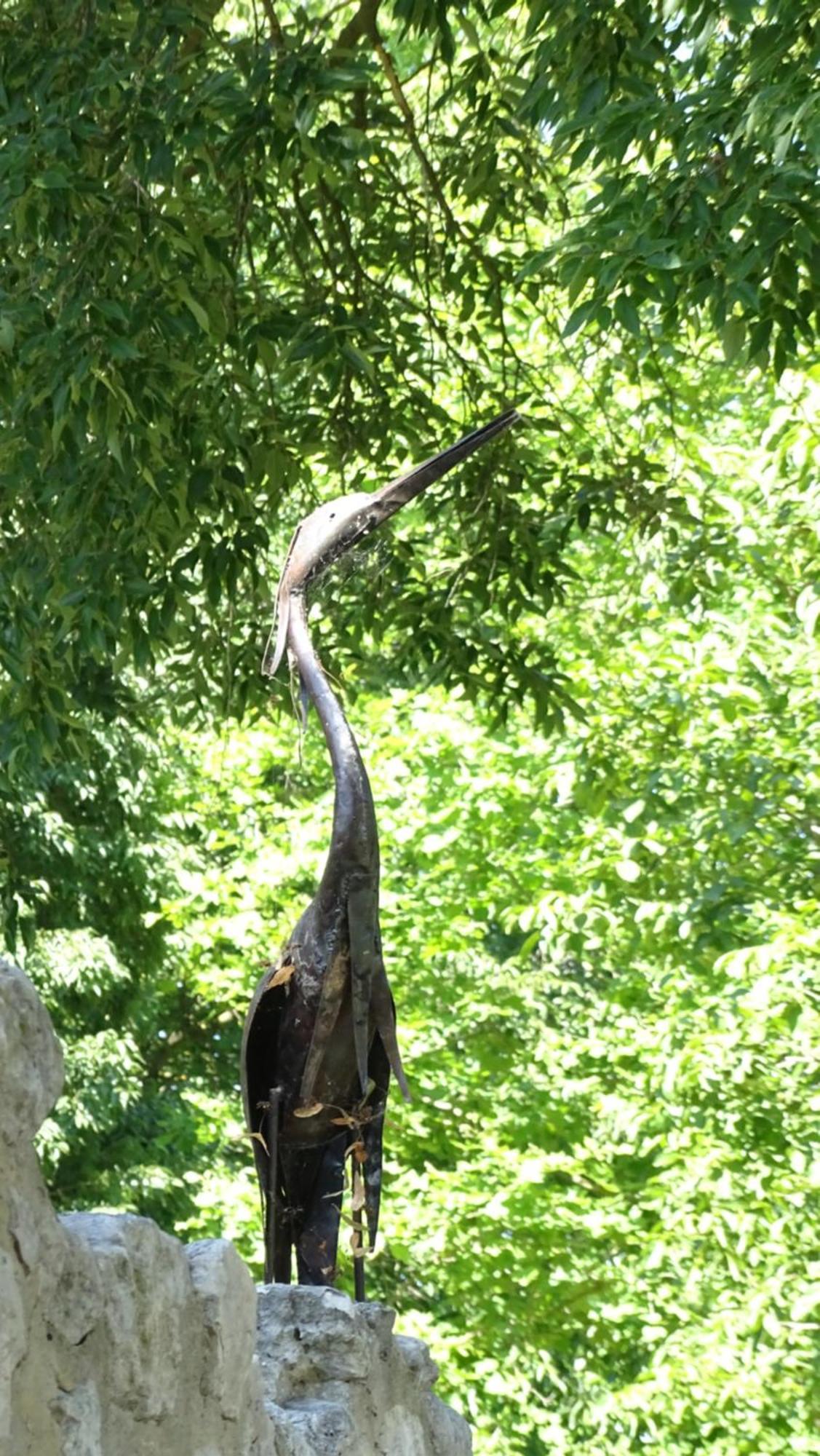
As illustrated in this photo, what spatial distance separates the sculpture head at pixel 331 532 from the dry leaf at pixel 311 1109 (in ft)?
2.60

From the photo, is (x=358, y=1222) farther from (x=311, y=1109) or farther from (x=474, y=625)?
(x=474, y=625)

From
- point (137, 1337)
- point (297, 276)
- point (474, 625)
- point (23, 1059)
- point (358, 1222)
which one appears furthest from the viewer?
point (297, 276)

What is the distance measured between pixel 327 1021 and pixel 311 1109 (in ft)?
0.56

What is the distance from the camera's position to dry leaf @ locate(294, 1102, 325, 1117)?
3.44 m

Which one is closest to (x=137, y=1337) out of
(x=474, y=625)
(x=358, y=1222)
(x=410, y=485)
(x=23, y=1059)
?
(x=23, y=1059)

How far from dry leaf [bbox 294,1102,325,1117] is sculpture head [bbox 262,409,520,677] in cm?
79

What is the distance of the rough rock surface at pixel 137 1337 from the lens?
7.18 ft

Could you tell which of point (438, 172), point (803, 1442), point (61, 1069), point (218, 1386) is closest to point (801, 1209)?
point (803, 1442)

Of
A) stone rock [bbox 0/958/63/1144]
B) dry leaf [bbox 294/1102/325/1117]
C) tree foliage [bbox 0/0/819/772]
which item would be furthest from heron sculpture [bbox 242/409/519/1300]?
stone rock [bbox 0/958/63/1144]

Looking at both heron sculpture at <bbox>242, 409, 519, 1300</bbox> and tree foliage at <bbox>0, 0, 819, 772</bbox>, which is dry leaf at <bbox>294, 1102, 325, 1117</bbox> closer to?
heron sculpture at <bbox>242, 409, 519, 1300</bbox>

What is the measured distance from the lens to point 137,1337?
2480 mm

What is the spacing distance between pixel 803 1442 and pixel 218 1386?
6.68m

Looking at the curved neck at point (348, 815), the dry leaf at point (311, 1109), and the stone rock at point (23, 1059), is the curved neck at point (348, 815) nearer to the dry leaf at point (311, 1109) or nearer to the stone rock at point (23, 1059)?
the dry leaf at point (311, 1109)

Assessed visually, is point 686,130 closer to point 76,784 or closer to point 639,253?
point 639,253
